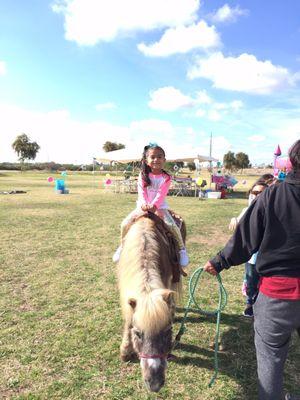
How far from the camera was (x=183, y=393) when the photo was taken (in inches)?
128

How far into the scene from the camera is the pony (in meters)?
2.61

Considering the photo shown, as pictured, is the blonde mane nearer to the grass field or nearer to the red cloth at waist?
the red cloth at waist

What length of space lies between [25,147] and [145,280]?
73.1 metres

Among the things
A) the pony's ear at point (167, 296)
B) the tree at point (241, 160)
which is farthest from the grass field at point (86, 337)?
the tree at point (241, 160)

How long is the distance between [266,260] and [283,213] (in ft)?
1.18

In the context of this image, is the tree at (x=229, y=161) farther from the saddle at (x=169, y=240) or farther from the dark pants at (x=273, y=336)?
the dark pants at (x=273, y=336)

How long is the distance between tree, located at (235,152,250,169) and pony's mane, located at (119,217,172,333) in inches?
3419

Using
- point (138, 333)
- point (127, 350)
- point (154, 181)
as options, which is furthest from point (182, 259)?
point (138, 333)

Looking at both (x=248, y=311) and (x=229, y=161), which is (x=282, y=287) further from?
(x=229, y=161)

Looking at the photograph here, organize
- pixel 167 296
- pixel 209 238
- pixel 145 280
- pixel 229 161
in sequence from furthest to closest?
1. pixel 229 161
2. pixel 209 238
3. pixel 145 280
4. pixel 167 296

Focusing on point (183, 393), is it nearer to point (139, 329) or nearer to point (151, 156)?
point (139, 329)

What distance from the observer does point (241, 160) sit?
293 ft

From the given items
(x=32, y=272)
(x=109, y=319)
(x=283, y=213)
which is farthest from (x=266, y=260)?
(x=32, y=272)

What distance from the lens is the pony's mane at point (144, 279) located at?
8.63 ft
